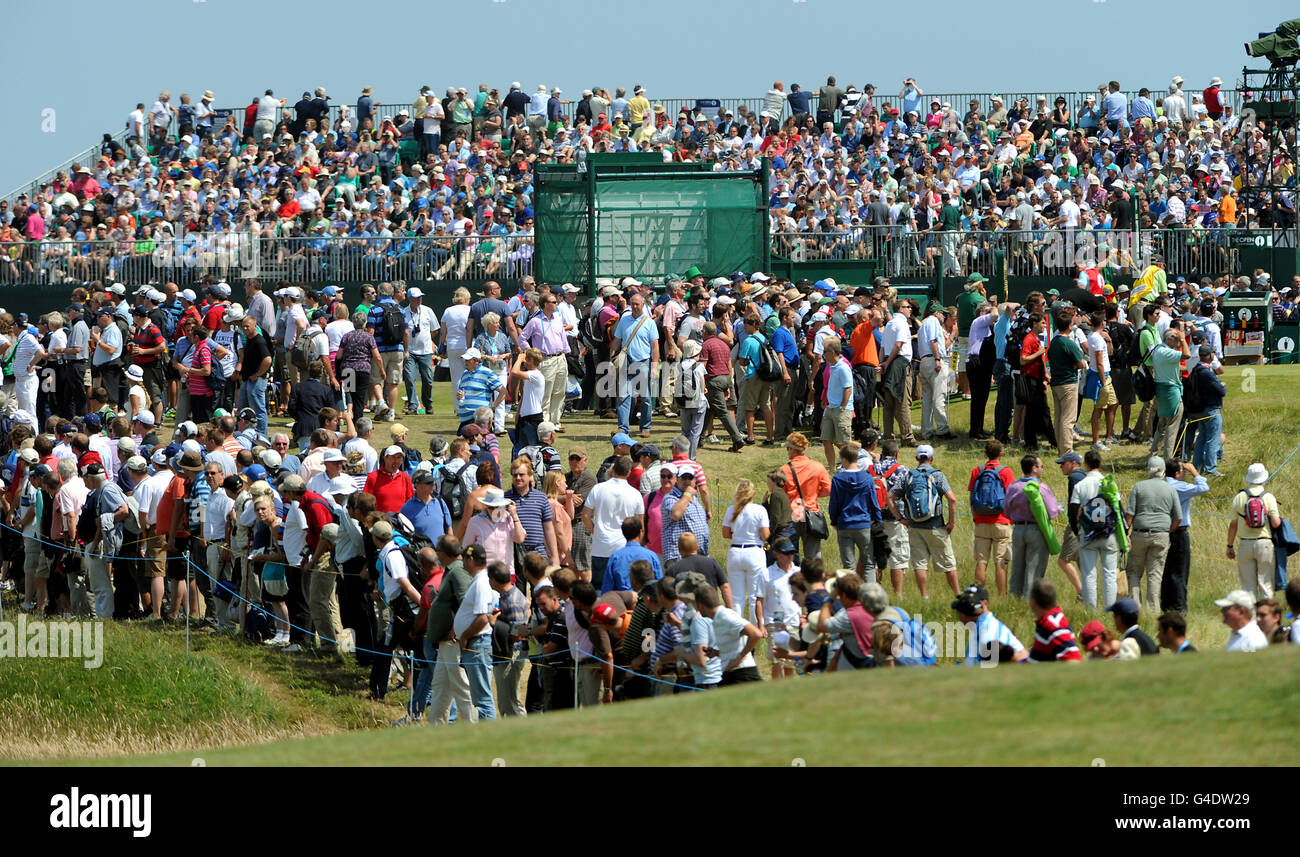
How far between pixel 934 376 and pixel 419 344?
22.0ft

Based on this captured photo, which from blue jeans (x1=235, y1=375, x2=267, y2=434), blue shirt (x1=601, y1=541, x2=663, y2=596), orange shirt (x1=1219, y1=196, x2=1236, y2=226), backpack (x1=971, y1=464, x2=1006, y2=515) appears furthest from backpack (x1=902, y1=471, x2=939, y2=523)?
orange shirt (x1=1219, y1=196, x2=1236, y2=226)

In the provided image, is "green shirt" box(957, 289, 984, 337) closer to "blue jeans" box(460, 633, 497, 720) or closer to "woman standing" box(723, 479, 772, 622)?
"woman standing" box(723, 479, 772, 622)

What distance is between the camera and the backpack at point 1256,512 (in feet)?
51.0

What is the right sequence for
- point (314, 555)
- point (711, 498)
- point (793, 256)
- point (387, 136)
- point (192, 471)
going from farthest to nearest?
point (387, 136) < point (793, 256) < point (711, 498) < point (192, 471) < point (314, 555)

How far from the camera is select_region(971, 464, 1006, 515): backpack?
15844mm

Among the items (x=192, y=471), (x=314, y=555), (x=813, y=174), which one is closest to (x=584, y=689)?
(x=314, y=555)

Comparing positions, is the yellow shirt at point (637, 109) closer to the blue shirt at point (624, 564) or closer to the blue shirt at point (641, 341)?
the blue shirt at point (641, 341)

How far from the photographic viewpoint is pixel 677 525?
48.6 ft

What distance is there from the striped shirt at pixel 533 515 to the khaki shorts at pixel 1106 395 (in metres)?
8.28

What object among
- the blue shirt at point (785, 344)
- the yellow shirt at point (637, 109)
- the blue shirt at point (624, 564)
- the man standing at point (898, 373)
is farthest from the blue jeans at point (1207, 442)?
the yellow shirt at point (637, 109)

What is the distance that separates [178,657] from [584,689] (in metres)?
4.71

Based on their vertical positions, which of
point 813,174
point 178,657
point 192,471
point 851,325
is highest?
point 813,174

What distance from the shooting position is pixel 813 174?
35.2 m

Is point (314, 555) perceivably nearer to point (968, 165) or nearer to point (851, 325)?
point (851, 325)
